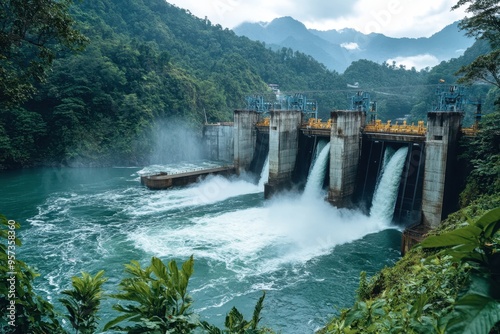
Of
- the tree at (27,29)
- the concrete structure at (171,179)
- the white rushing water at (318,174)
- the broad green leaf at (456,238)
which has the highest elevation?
the tree at (27,29)

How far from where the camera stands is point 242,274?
48.9 ft

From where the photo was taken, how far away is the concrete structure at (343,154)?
21438 mm

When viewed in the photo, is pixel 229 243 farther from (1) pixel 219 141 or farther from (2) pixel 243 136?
(1) pixel 219 141

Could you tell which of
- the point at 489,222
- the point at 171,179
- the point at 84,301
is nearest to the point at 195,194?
the point at 171,179

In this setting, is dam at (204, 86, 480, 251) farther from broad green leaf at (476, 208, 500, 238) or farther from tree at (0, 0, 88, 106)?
broad green leaf at (476, 208, 500, 238)

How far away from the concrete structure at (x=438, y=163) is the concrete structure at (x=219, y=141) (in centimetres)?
2599

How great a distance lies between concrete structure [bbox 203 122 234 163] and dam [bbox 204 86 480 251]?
28.5 feet

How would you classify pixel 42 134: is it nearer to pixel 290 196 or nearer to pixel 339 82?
pixel 290 196

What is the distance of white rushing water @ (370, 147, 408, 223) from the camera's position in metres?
19.8

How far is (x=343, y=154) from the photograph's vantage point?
70.3 ft

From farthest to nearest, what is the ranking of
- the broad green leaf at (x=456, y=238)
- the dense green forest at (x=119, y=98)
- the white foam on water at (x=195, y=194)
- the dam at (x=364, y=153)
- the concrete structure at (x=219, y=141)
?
1. the concrete structure at (x=219, y=141)
2. the dense green forest at (x=119, y=98)
3. the white foam on water at (x=195, y=194)
4. the dam at (x=364, y=153)
5. the broad green leaf at (x=456, y=238)

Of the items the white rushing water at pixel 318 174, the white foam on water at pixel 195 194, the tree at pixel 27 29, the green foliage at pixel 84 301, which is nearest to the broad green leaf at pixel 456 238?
the green foliage at pixel 84 301

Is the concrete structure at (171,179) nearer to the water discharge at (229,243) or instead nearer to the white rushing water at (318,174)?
the water discharge at (229,243)

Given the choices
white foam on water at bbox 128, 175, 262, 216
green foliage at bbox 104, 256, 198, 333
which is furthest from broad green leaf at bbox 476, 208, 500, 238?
white foam on water at bbox 128, 175, 262, 216
